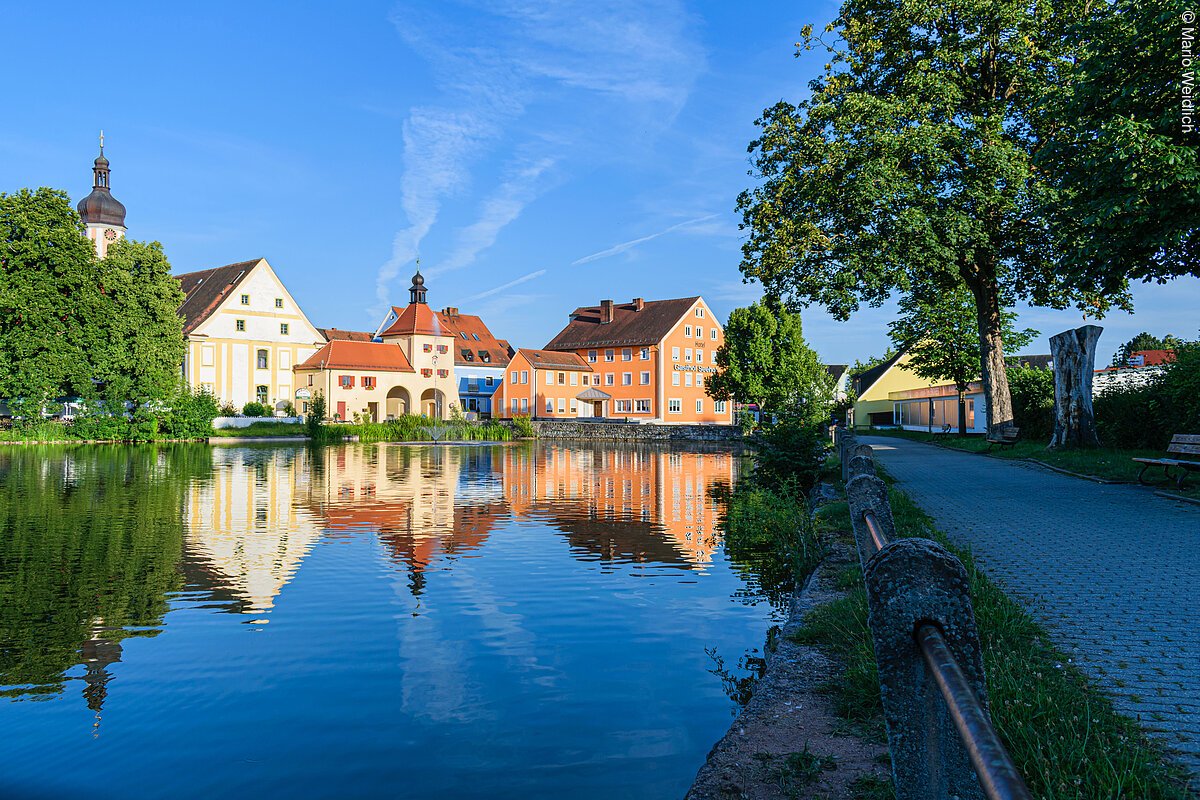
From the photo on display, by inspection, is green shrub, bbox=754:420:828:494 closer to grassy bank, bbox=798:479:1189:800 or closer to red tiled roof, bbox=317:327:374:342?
grassy bank, bbox=798:479:1189:800

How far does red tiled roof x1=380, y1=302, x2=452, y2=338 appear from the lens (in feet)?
238

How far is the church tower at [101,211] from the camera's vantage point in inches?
2352

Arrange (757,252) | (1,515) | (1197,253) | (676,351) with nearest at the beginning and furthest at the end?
(1,515) < (1197,253) < (757,252) < (676,351)

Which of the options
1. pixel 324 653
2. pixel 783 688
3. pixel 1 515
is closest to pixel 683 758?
pixel 783 688

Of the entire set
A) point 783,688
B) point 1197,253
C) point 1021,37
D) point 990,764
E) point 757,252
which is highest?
point 1021,37

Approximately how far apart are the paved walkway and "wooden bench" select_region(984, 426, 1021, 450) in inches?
337

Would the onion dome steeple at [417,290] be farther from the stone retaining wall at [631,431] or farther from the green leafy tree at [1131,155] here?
the green leafy tree at [1131,155]

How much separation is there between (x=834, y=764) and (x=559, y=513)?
13380mm

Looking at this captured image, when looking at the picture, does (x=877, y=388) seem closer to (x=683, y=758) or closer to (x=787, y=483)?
(x=787, y=483)

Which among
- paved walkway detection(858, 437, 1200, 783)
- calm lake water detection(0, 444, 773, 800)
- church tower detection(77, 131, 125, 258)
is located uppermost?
church tower detection(77, 131, 125, 258)

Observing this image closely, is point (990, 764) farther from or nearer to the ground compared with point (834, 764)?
farther from the ground

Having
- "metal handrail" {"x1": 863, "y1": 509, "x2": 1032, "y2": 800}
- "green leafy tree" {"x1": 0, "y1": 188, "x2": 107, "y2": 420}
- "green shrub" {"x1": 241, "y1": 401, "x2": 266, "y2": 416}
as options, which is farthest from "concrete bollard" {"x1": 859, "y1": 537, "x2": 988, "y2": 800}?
"green shrub" {"x1": 241, "y1": 401, "x2": 266, "y2": 416}

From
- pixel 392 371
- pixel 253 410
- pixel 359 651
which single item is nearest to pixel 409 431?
pixel 253 410

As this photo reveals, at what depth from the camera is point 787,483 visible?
16.0m
